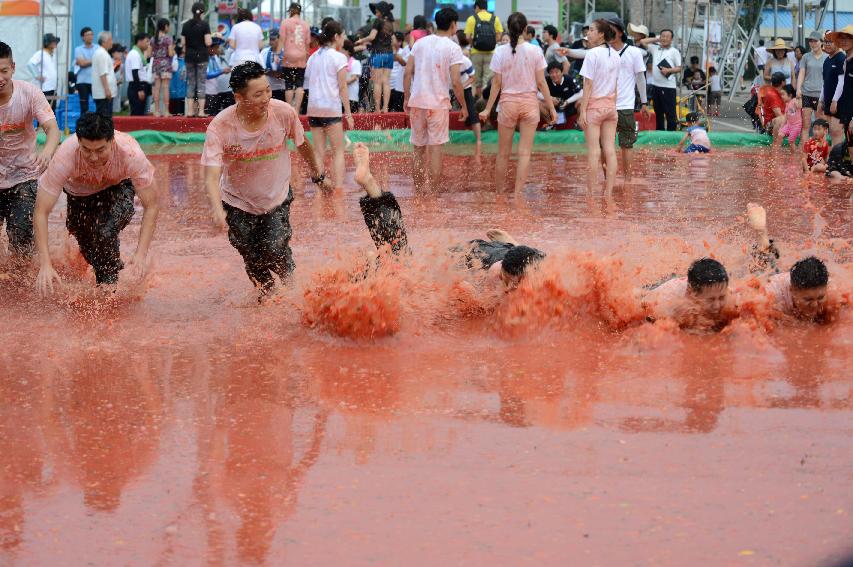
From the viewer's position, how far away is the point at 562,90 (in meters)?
19.1

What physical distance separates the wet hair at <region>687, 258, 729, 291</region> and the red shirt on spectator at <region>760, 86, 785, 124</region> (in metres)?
13.5

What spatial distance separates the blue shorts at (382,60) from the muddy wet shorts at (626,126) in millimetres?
7491

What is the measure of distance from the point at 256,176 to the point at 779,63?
15942mm

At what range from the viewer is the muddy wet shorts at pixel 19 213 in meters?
7.93

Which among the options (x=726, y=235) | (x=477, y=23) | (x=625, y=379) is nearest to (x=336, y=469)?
(x=625, y=379)

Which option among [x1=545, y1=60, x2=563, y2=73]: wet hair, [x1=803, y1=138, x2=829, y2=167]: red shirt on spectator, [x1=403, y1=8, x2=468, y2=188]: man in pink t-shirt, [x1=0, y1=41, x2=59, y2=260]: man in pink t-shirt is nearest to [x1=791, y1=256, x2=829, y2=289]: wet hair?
[x1=0, y1=41, x2=59, y2=260]: man in pink t-shirt

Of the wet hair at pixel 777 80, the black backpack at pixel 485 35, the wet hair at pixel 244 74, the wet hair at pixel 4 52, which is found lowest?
the wet hair at pixel 244 74

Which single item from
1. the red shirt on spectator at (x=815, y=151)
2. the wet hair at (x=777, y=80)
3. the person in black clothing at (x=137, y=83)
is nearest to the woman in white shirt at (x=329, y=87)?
the red shirt on spectator at (x=815, y=151)

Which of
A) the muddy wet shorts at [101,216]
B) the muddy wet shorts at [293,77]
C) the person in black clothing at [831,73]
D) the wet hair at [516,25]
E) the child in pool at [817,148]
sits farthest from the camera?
the muddy wet shorts at [293,77]

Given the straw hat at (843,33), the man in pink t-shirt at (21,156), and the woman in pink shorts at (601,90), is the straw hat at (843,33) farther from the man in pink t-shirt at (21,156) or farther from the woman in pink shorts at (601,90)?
the man in pink t-shirt at (21,156)

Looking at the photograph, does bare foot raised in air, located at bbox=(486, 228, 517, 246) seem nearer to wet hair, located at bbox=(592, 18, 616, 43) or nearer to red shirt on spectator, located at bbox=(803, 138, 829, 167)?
wet hair, located at bbox=(592, 18, 616, 43)

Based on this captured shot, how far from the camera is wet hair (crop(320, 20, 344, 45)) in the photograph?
1254 centimetres

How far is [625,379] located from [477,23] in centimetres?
1319

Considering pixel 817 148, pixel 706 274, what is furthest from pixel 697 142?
pixel 706 274
